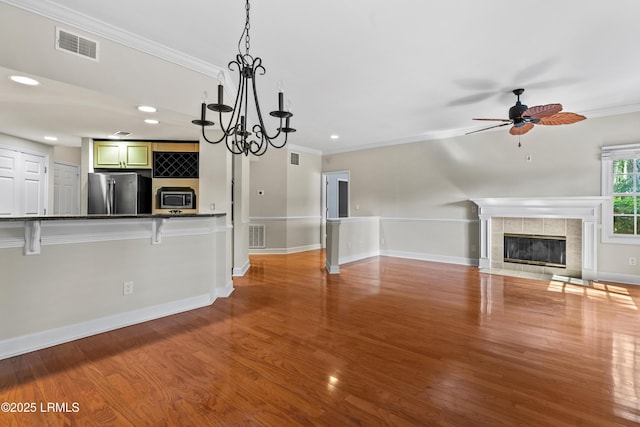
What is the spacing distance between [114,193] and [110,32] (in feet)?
9.50

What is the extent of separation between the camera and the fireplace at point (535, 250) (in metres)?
5.00

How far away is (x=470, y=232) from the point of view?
5.92 m

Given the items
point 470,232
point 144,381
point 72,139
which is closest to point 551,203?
point 470,232

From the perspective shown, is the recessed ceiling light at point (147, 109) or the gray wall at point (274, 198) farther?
the gray wall at point (274, 198)

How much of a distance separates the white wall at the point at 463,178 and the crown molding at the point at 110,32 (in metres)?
4.69

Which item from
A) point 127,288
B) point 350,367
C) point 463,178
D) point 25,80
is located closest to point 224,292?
point 127,288

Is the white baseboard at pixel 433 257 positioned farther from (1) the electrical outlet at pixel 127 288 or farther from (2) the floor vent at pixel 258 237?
(1) the electrical outlet at pixel 127 288

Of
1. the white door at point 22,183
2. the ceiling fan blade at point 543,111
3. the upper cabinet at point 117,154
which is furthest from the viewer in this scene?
the upper cabinet at point 117,154

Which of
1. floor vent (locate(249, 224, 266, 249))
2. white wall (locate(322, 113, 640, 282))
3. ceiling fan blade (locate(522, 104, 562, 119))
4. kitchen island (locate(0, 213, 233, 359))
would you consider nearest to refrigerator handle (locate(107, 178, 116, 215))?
kitchen island (locate(0, 213, 233, 359))

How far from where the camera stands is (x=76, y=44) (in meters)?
2.45

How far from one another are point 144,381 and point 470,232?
592 centimetres

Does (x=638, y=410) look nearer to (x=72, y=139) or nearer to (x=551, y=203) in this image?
(x=551, y=203)

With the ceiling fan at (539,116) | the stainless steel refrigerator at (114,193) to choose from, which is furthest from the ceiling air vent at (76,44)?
the ceiling fan at (539,116)

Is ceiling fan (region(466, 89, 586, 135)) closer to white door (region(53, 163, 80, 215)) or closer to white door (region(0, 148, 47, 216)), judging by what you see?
white door (region(0, 148, 47, 216))
